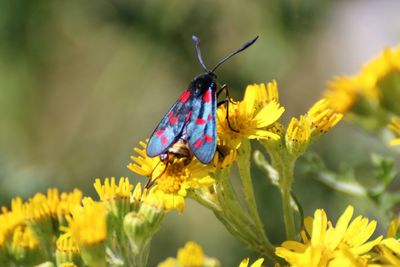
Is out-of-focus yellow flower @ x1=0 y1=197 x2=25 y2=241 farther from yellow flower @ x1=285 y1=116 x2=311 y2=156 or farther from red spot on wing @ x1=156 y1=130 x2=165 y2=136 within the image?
yellow flower @ x1=285 y1=116 x2=311 y2=156

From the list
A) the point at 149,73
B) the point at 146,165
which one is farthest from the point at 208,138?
the point at 149,73

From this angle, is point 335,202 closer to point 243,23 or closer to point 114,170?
point 243,23

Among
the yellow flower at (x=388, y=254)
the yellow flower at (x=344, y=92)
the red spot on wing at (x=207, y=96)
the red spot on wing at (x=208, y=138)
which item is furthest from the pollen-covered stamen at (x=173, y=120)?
the yellow flower at (x=344, y=92)

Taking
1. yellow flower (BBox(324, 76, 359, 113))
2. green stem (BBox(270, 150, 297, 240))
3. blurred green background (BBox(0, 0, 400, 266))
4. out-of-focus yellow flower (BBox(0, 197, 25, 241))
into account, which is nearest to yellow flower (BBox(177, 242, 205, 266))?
green stem (BBox(270, 150, 297, 240))

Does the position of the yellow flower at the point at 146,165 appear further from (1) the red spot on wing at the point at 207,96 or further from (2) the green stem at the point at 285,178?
(2) the green stem at the point at 285,178

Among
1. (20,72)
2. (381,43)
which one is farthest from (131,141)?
(381,43)

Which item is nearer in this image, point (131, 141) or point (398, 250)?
point (398, 250)

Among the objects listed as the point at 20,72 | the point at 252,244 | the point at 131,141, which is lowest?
the point at 252,244
